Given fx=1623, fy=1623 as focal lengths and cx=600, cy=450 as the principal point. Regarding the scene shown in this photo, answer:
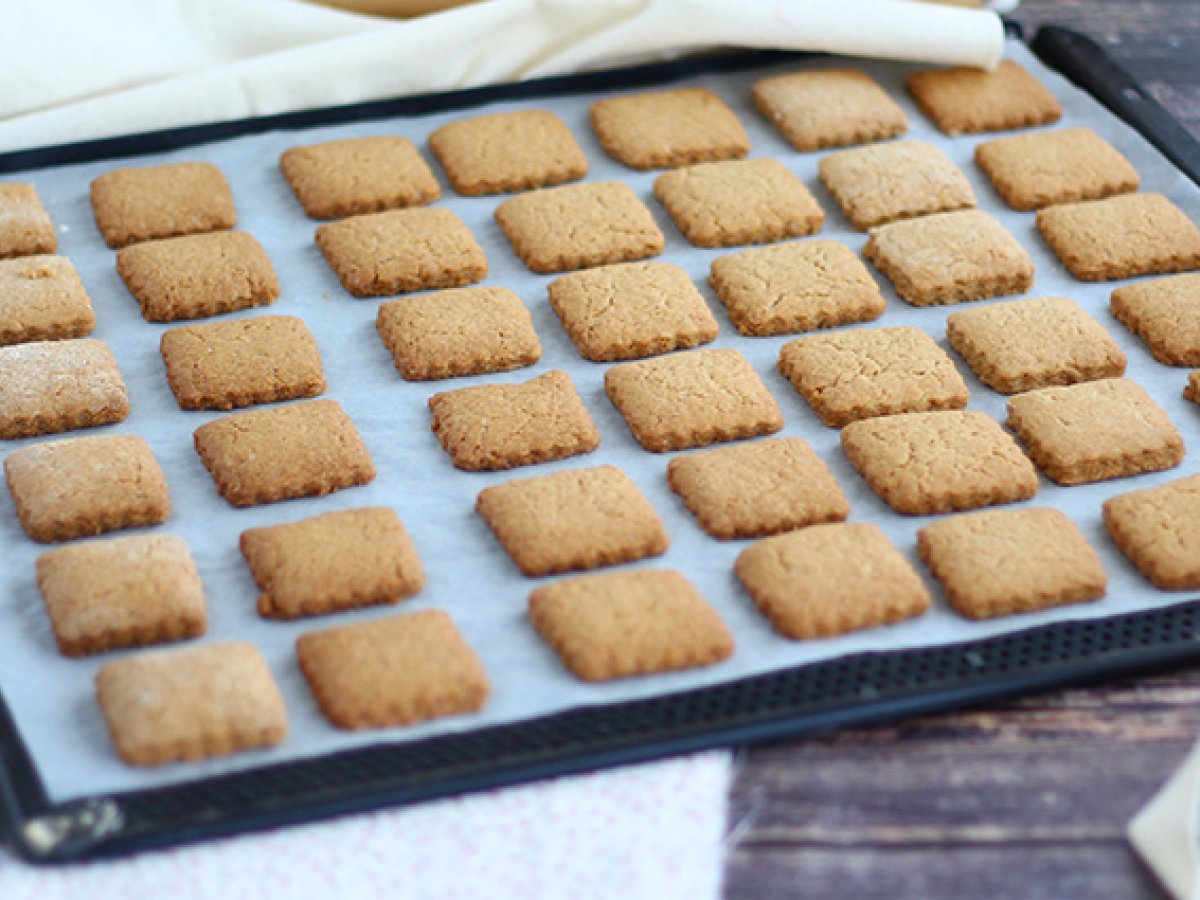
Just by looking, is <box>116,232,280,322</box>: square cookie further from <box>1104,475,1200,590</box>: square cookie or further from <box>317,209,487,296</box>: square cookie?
<box>1104,475,1200,590</box>: square cookie

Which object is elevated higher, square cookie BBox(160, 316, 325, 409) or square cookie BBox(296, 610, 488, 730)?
square cookie BBox(160, 316, 325, 409)

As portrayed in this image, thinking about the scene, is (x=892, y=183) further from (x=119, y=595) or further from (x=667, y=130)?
(x=119, y=595)

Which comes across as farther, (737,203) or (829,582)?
(737,203)

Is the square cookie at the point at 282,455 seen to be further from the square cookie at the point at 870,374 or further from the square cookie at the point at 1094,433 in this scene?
the square cookie at the point at 1094,433

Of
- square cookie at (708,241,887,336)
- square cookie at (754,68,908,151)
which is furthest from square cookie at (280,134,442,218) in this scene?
square cookie at (754,68,908,151)

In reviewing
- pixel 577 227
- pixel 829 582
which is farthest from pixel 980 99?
pixel 829 582
